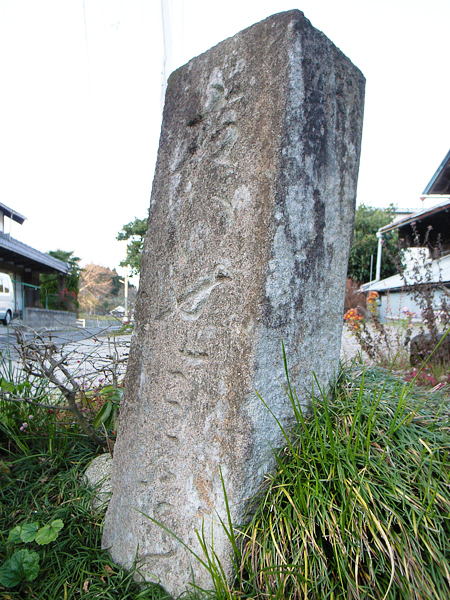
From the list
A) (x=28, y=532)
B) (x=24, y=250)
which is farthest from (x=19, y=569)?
(x=24, y=250)

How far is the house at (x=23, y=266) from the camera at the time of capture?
15312 mm

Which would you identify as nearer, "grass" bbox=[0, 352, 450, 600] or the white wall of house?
"grass" bbox=[0, 352, 450, 600]

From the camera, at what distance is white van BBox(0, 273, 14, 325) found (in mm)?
14234

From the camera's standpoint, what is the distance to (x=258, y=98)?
1.48 m

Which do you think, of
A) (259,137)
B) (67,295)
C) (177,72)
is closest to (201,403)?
(259,137)

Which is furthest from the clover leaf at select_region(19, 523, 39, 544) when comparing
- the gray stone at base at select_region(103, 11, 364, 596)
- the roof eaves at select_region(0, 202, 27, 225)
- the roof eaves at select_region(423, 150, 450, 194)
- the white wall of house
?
the roof eaves at select_region(0, 202, 27, 225)

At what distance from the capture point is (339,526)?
117 cm

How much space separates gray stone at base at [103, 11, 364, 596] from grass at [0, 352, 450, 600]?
0.09 metres

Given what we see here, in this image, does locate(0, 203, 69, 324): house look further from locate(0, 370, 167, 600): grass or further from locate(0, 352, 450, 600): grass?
locate(0, 352, 450, 600): grass

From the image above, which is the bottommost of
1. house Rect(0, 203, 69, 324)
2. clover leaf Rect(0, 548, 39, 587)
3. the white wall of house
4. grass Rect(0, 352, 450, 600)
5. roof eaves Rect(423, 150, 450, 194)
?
clover leaf Rect(0, 548, 39, 587)

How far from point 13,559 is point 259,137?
182 cm

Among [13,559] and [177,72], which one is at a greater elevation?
[177,72]

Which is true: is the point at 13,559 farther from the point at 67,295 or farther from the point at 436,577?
the point at 67,295

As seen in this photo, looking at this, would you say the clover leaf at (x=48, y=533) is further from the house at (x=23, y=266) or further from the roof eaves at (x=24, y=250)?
the house at (x=23, y=266)
